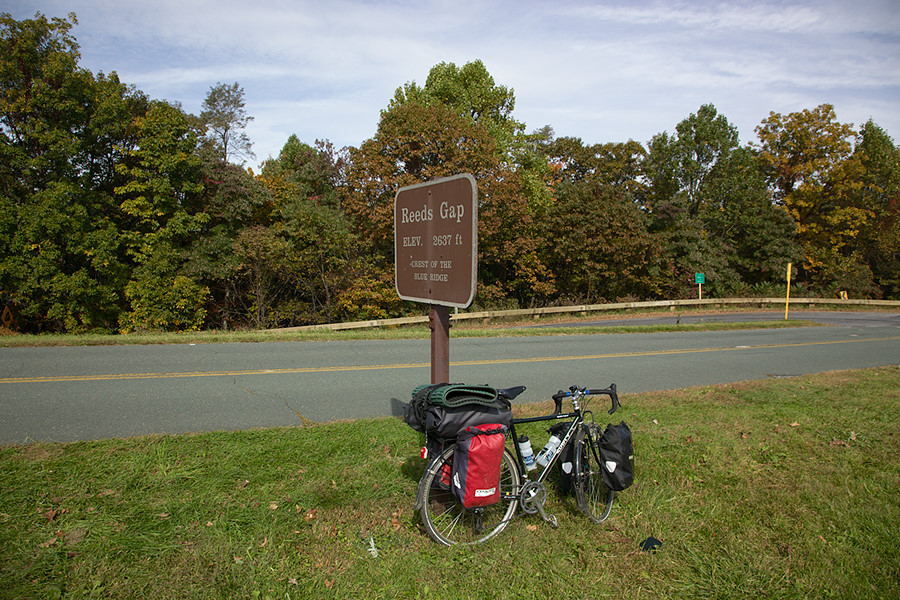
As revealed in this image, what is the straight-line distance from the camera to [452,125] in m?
25.5

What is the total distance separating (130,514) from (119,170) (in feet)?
83.2

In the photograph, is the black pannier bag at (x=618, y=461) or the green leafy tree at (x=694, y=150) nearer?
the black pannier bag at (x=618, y=461)

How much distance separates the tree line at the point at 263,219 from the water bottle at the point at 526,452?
2055 centimetres

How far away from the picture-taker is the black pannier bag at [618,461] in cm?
398

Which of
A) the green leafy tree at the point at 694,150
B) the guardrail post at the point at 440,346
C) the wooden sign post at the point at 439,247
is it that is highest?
the green leafy tree at the point at 694,150

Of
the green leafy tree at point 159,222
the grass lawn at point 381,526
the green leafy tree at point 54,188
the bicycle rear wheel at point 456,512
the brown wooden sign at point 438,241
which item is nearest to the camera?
the grass lawn at point 381,526

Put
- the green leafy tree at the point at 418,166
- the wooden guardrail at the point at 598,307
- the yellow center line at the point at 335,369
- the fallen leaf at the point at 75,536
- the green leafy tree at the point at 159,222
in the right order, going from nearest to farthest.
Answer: the fallen leaf at the point at 75,536, the yellow center line at the point at 335,369, the wooden guardrail at the point at 598,307, the green leafy tree at the point at 159,222, the green leafy tree at the point at 418,166

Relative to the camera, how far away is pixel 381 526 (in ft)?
12.6

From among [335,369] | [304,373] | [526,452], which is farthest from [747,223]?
[526,452]

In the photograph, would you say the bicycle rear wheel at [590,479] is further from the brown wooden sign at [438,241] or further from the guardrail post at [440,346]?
the brown wooden sign at [438,241]

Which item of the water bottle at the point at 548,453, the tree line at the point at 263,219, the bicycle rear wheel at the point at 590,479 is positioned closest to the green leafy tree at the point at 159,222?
the tree line at the point at 263,219

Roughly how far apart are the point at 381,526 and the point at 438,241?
2.10 meters

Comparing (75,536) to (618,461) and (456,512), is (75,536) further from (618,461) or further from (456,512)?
(618,461)

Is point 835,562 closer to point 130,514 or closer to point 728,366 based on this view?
Answer: point 130,514
